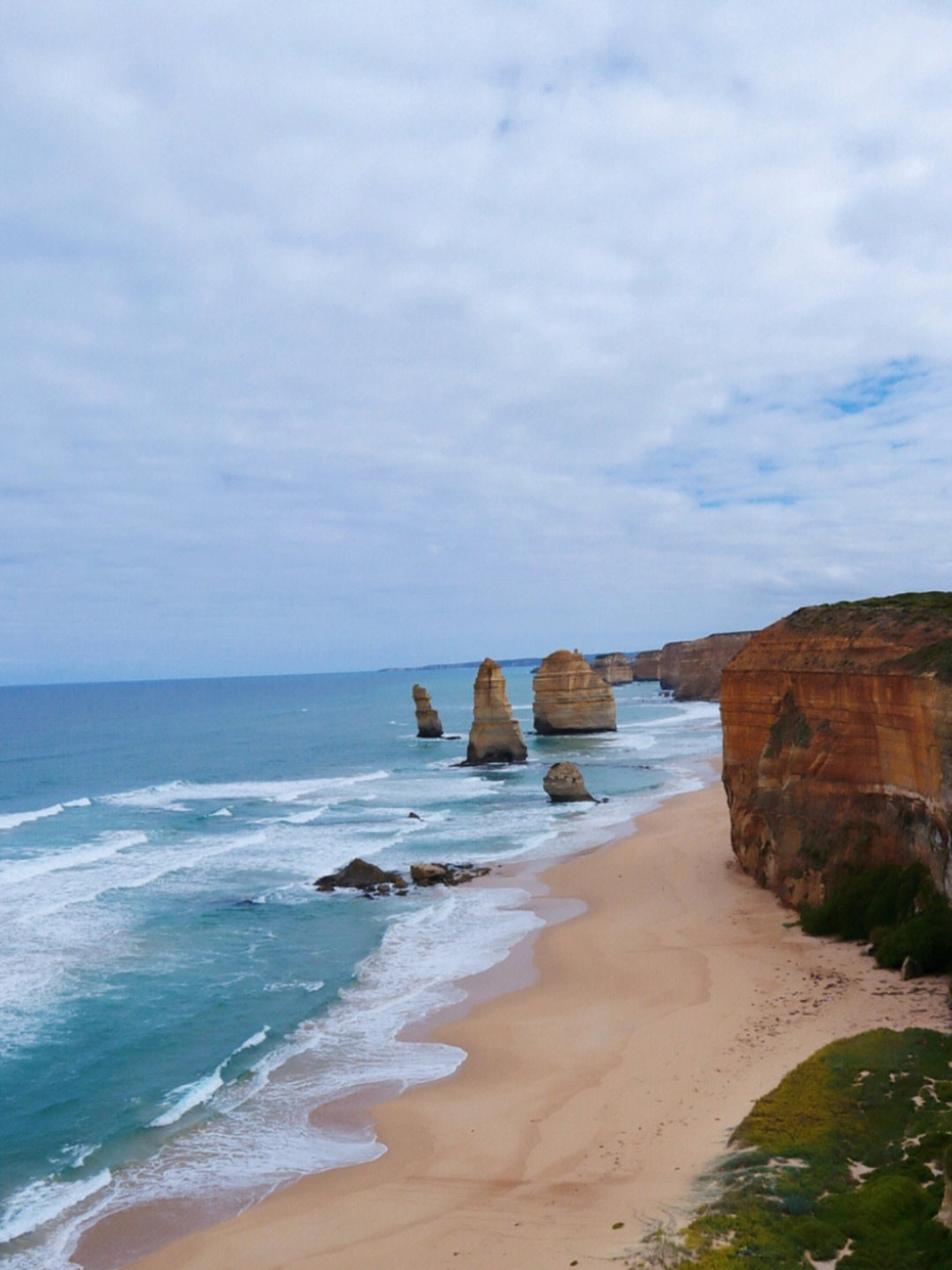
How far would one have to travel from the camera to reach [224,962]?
2327cm

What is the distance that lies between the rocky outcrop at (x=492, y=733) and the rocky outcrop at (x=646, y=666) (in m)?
122

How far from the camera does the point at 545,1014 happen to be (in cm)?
1892

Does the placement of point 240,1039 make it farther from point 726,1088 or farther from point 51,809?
point 51,809

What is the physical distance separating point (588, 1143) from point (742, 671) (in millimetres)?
15704

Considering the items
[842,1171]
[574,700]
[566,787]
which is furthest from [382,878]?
[574,700]

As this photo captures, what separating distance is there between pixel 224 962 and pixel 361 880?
7.31m

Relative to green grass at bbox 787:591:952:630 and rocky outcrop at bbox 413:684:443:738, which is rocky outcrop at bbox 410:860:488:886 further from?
rocky outcrop at bbox 413:684:443:738

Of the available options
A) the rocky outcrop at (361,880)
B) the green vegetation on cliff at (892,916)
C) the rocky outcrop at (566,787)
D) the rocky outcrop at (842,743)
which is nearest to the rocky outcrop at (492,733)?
the rocky outcrop at (566,787)

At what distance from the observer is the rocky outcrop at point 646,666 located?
602 feet

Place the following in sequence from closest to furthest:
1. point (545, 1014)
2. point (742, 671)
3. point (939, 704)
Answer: point (939, 704), point (545, 1014), point (742, 671)

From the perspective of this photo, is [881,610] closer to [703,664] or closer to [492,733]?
[492,733]

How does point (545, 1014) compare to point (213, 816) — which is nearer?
point (545, 1014)

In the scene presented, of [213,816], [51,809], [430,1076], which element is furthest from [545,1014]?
[51,809]

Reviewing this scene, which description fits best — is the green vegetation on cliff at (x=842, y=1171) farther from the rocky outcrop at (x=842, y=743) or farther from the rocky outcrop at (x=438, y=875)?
the rocky outcrop at (x=438, y=875)
